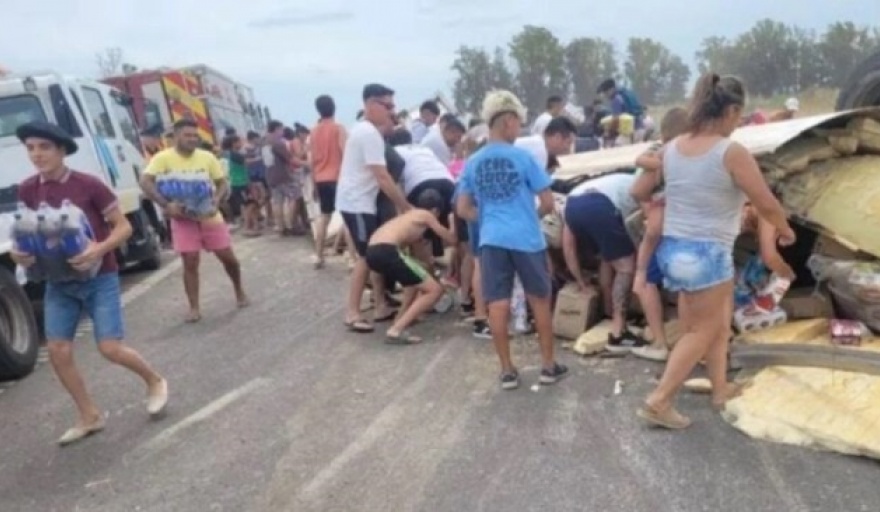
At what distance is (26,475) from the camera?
4.80 meters

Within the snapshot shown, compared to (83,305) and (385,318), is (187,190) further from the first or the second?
(83,305)

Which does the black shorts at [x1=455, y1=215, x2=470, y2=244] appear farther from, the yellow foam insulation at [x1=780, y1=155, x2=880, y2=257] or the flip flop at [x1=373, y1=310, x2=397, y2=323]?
the yellow foam insulation at [x1=780, y1=155, x2=880, y2=257]

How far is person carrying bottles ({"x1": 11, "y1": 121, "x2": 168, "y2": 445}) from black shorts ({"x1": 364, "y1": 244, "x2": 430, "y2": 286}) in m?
2.03

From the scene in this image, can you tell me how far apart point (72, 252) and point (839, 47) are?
121ft

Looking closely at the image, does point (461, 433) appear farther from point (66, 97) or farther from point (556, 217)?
point (66, 97)

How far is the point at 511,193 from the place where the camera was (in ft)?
17.7

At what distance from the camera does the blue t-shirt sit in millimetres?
5375

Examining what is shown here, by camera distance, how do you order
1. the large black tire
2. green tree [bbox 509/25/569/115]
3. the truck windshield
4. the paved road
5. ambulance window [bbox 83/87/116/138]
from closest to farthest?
the paved road, the large black tire, the truck windshield, ambulance window [bbox 83/87/116/138], green tree [bbox 509/25/569/115]

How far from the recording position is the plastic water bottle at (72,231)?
4.98 metres

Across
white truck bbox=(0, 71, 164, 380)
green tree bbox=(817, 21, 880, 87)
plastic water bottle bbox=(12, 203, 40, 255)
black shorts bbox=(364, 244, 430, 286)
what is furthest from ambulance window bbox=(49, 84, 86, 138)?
green tree bbox=(817, 21, 880, 87)

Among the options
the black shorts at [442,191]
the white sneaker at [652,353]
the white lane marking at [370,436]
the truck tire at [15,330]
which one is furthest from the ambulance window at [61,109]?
the white sneaker at [652,353]

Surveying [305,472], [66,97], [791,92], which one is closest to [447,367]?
[305,472]

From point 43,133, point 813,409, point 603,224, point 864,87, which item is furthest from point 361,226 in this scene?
point 864,87

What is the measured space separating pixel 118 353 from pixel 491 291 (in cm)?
211
